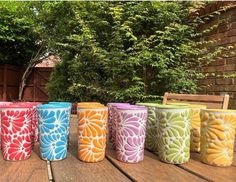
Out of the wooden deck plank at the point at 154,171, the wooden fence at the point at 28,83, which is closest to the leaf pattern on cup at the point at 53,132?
the wooden deck plank at the point at 154,171

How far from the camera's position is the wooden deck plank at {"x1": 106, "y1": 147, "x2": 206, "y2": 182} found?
0.53 metres

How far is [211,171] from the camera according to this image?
591 millimetres

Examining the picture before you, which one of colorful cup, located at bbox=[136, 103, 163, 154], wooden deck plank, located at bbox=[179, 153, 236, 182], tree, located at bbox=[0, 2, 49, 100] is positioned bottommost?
wooden deck plank, located at bbox=[179, 153, 236, 182]

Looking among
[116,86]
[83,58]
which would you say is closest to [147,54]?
[116,86]

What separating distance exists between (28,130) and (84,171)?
0.68 feet

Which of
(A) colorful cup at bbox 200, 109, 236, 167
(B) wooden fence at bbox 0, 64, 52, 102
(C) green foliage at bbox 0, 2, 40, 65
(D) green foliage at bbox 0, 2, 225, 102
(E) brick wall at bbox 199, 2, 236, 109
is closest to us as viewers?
(A) colorful cup at bbox 200, 109, 236, 167

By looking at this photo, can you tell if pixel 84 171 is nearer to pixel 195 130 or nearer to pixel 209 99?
pixel 195 130

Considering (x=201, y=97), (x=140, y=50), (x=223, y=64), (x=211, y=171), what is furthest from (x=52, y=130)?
(x=140, y=50)

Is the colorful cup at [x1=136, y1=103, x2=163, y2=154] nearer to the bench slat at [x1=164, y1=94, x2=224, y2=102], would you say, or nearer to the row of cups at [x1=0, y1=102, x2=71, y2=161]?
the row of cups at [x1=0, y1=102, x2=71, y2=161]

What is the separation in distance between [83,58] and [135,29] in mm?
941

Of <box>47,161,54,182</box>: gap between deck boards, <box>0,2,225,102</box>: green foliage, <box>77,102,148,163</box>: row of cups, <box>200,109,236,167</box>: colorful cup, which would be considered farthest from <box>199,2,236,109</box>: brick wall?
<box>47,161,54,182</box>: gap between deck boards

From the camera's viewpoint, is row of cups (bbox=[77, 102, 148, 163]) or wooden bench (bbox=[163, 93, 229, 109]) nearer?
row of cups (bbox=[77, 102, 148, 163])

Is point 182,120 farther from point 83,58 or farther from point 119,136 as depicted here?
point 83,58

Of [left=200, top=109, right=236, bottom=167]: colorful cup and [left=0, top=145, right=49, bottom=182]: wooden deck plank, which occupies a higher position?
[left=200, top=109, right=236, bottom=167]: colorful cup
